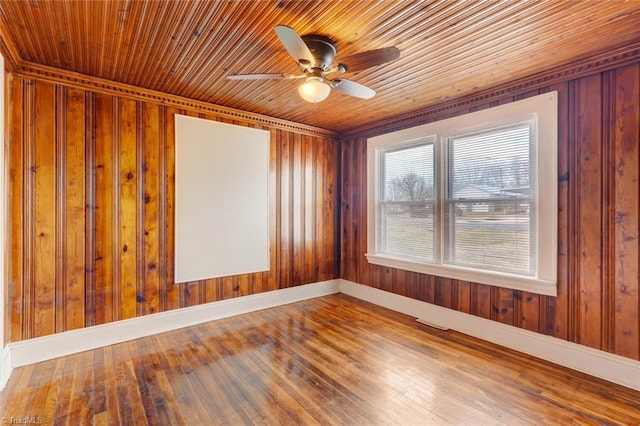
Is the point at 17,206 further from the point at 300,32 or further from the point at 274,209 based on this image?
the point at 300,32

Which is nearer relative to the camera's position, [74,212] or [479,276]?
[74,212]

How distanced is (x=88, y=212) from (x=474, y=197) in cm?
403

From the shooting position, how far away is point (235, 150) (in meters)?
3.87

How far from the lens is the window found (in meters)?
2.83

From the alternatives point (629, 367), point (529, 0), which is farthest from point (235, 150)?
point (629, 367)

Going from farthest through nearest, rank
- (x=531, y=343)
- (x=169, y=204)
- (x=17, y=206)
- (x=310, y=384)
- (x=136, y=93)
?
1. (x=169, y=204)
2. (x=136, y=93)
3. (x=531, y=343)
4. (x=17, y=206)
5. (x=310, y=384)

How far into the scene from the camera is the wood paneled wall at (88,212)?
2658 mm

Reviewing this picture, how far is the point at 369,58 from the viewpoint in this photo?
212 centimetres

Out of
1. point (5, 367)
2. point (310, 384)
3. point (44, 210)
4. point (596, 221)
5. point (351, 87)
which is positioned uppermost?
point (351, 87)

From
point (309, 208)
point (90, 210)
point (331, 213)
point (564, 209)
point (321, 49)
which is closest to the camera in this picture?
point (321, 49)

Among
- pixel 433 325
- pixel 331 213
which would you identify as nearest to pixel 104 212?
pixel 331 213

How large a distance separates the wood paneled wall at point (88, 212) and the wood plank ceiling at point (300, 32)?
14.9 inches

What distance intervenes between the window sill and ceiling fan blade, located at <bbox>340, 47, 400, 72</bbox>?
2409mm

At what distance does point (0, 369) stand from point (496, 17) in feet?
14.2
